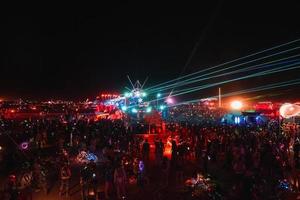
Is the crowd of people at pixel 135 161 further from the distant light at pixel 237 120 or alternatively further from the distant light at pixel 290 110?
the distant light at pixel 237 120


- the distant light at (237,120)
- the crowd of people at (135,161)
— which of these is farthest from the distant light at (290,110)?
the distant light at (237,120)

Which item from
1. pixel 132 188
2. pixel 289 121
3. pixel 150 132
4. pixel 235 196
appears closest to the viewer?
pixel 235 196

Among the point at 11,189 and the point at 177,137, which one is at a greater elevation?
the point at 177,137

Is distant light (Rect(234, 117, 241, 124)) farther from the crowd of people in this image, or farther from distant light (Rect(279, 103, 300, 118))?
distant light (Rect(279, 103, 300, 118))

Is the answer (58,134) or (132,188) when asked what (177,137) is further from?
(132,188)

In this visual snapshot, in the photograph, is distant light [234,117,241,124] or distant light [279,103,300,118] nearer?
distant light [279,103,300,118]

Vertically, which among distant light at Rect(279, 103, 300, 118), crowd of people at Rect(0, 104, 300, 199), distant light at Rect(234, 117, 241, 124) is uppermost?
distant light at Rect(279, 103, 300, 118)

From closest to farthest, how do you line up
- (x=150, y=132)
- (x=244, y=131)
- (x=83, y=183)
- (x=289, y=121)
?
(x=83, y=183)
(x=244, y=131)
(x=150, y=132)
(x=289, y=121)

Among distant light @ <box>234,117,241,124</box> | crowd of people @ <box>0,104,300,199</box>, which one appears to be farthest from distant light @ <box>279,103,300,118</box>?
distant light @ <box>234,117,241,124</box>

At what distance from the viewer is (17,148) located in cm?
1873

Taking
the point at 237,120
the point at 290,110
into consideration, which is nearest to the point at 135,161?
the point at 290,110

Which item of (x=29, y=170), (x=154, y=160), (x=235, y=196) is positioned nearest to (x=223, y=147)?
(x=154, y=160)

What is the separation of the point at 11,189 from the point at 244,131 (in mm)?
15940

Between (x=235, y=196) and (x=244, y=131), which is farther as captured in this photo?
(x=244, y=131)
